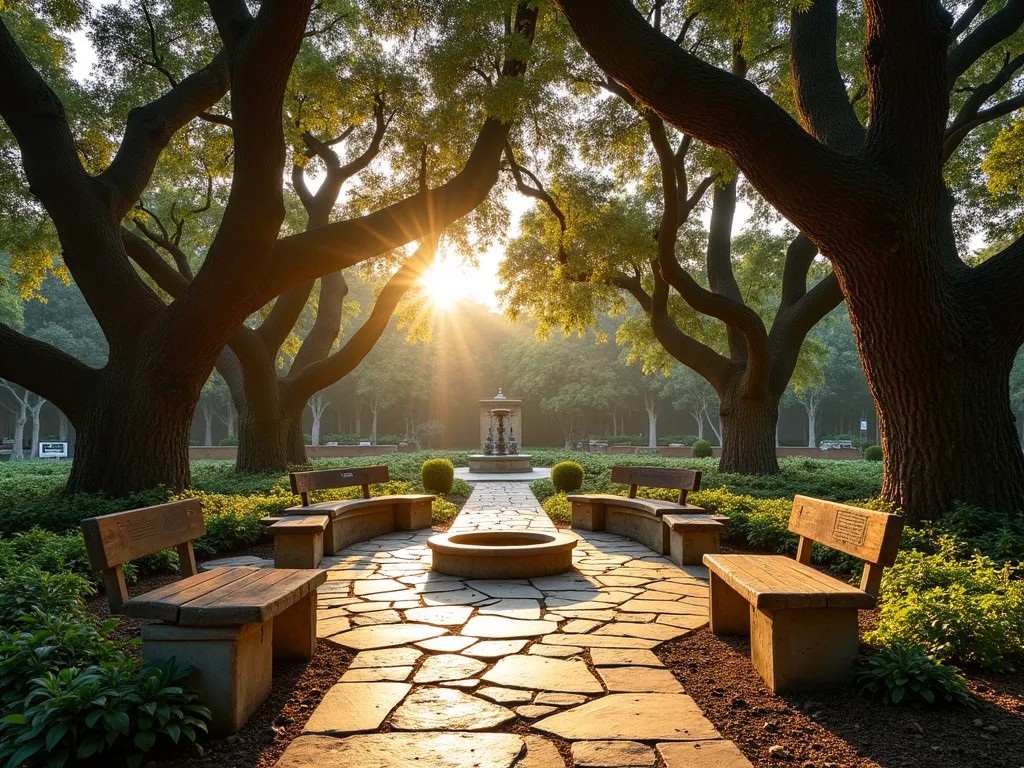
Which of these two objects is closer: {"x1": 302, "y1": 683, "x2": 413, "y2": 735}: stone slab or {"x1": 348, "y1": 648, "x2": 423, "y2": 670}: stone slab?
{"x1": 302, "y1": 683, "x2": 413, "y2": 735}: stone slab

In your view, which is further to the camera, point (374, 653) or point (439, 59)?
point (439, 59)

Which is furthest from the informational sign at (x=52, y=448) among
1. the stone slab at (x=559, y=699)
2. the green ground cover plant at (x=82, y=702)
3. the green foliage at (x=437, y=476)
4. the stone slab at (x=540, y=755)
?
the stone slab at (x=540, y=755)

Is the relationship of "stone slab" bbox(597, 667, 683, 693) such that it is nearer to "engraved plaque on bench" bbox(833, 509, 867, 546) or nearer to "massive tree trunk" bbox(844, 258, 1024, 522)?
"engraved plaque on bench" bbox(833, 509, 867, 546)

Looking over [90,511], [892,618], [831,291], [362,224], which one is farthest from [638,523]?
[831,291]

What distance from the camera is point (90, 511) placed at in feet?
24.1

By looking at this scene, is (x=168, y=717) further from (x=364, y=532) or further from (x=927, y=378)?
(x=927, y=378)

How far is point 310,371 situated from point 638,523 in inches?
343

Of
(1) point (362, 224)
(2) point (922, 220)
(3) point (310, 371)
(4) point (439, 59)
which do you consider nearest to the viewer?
(2) point (922, 220)

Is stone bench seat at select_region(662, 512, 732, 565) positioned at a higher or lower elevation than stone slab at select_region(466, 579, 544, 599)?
higher

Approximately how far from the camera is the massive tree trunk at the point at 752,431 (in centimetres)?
1289

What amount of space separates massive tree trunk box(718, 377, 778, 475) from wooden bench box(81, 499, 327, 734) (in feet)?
35.9

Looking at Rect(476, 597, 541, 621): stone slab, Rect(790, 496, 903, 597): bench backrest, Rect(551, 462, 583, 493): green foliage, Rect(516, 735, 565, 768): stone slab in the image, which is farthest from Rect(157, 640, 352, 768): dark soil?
Rect(551, 462, 583, 493): green foliage

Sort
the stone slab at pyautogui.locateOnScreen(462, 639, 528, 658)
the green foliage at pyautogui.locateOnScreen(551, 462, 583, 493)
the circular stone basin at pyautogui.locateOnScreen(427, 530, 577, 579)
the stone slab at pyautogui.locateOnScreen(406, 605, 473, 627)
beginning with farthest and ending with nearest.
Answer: the green foliage at pyautogui.locateOnScreen(551, 462, 583, 493) → the circular stone basin at pyautogui.locateOnScreen(427, 530, 577, 579) → the stone slab at pyautogui.locateOnScreen(406, 605, 473, 627) → the stone slab at pyautogui.locateOnScreen(462, 639, 528, 658)

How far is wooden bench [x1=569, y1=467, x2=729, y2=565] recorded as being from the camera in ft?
20.5
